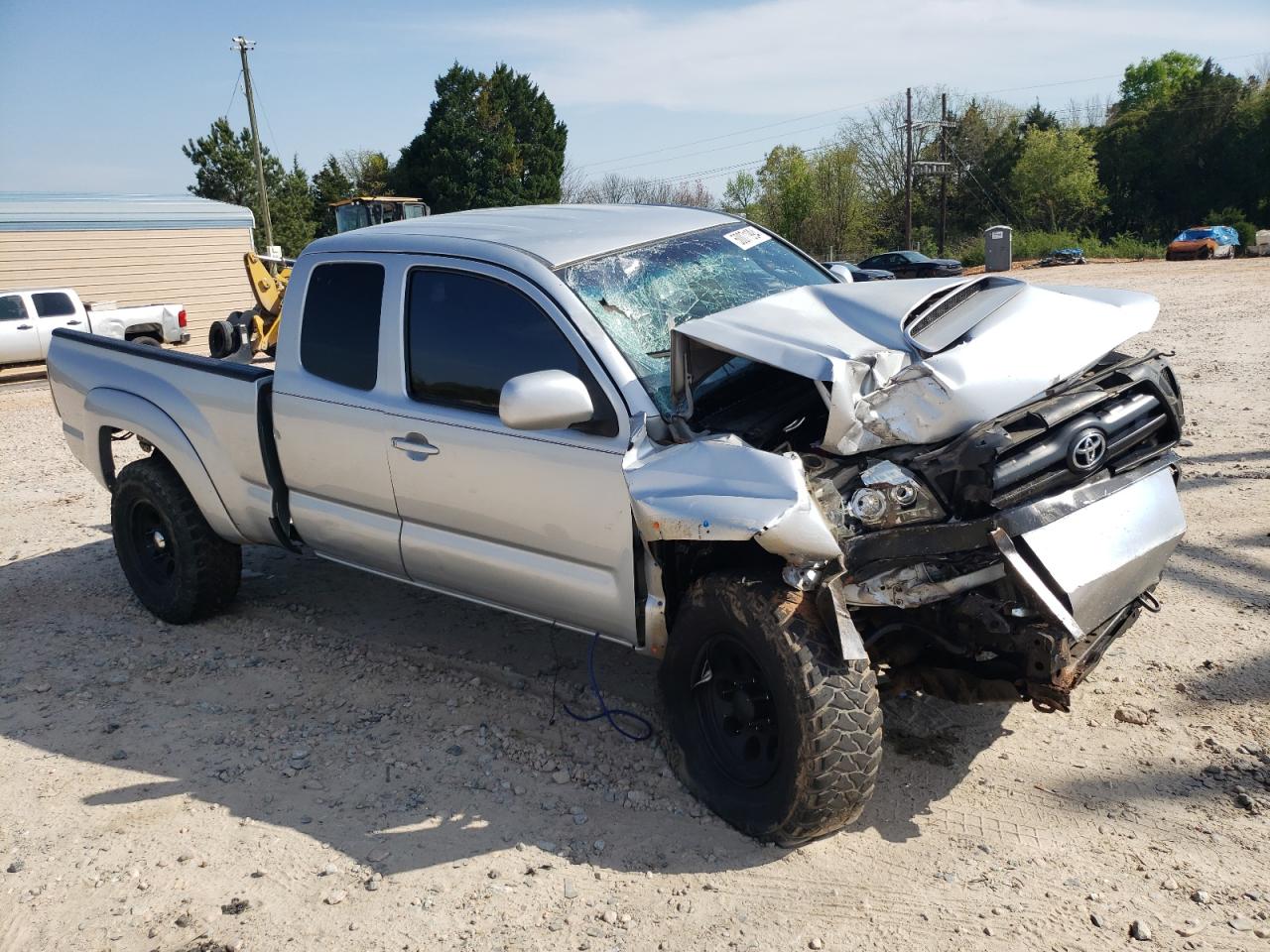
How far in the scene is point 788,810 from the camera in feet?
10.3

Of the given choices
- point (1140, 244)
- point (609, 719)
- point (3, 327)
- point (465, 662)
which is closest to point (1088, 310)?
point (609, 719)

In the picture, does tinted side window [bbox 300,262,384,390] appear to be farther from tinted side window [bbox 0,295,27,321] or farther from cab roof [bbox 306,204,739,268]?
tinted side window [bbox 0,295,27,321]

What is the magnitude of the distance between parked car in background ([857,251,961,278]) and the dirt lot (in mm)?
23945

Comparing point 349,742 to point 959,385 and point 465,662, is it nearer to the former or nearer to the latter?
point 465,662

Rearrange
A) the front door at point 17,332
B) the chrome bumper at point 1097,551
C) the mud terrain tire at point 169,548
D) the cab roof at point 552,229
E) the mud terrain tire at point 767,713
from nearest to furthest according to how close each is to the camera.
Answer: the chrome bumper at point 1097,551 < the mud terrain tire at point 767,713 < the cab roof at point 552,229 < the mud terrain tire at point 169,548 < the front door at point 17,332

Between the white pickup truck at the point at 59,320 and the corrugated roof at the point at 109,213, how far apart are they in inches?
237

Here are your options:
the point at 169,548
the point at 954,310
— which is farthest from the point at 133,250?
the point at 954,310

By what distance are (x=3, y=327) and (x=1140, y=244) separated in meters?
45.1

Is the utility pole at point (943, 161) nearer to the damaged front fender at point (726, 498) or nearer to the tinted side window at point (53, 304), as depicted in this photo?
the tinted side window at point (53, 304)

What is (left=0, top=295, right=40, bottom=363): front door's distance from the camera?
19.4 metres

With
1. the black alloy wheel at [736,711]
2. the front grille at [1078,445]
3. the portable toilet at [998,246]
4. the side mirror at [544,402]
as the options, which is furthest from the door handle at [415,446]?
the portable toilet at [998,246]

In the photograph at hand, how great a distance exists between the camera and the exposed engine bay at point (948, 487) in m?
3.02

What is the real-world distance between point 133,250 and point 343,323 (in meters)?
25.3

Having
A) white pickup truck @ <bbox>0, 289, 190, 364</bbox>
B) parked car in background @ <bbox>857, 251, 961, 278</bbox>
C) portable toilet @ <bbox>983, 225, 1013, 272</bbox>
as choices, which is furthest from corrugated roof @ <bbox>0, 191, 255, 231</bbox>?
portable toilet @ <bbox>983, 225, 1013, 272</bbox>
